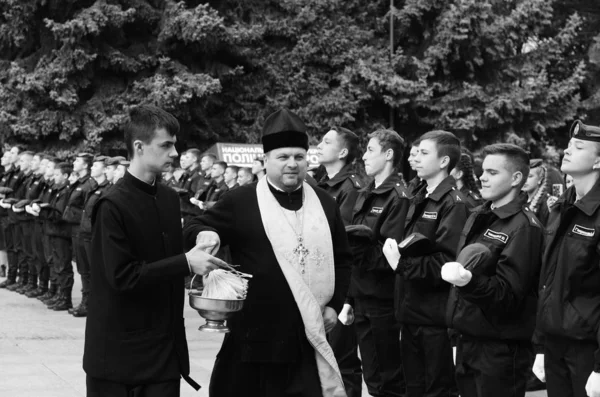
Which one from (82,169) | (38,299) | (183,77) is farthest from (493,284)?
(183,77)

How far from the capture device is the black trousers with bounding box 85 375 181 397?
4.75 m

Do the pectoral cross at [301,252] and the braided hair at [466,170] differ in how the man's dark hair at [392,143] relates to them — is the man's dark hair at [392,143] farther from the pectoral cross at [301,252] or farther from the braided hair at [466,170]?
the pectoral cross at [301,252]

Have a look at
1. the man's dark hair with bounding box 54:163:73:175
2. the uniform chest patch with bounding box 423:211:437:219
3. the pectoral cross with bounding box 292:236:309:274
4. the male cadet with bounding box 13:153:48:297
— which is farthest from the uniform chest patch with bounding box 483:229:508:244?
the male cadet with bounding box 13:153:48:297

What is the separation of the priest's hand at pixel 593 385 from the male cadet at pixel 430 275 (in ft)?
5.72

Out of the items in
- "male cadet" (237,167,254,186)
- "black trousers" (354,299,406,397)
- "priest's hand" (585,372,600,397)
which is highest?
"male cadet" (237,167,254,186)

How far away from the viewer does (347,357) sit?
7770 millimetres

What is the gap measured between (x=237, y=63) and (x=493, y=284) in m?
20.8

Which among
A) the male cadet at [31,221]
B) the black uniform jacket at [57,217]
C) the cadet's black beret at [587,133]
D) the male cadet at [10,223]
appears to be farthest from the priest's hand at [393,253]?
the male cadet at [10,223]

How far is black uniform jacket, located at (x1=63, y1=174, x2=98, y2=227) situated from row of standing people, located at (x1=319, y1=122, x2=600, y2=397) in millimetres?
6411

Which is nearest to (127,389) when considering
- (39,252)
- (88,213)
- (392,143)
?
(392,143)

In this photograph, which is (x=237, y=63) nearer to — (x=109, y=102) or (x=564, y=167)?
(x=109, y=102)

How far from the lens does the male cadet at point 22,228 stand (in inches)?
608

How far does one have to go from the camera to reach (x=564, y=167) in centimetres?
532

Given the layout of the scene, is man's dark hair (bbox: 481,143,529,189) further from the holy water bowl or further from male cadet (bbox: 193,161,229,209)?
male cadet (bbox: 193,161,229,209)
